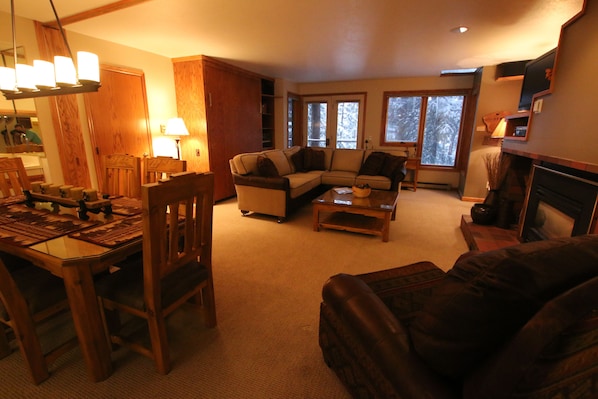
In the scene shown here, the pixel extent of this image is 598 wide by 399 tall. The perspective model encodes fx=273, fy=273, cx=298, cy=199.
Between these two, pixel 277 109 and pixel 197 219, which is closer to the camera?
pixel 197 219

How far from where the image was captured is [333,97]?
21.2 ft

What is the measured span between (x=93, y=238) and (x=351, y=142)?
602 cm

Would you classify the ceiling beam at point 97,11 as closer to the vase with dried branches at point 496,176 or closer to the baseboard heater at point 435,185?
the vase with dried branches at point 496,176

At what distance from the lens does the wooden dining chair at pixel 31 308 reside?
1.24m

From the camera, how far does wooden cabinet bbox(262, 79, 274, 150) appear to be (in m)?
5.98

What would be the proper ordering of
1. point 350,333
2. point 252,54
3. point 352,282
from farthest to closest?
1. point 252,54
2. point 352,282
3. point 350,333

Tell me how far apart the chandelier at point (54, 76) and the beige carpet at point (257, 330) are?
159 cm

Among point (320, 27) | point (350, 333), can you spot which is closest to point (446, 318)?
point (350, 333)

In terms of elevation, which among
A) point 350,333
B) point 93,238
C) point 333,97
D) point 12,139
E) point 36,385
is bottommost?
point 36,385

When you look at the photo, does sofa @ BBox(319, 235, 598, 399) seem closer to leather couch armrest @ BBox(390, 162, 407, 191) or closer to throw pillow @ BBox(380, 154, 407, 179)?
leather couch armrest @ BBox(390, 162, 407, 191)

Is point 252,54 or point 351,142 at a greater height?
point 252,54

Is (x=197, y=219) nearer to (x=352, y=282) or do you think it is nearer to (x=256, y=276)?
(x=352, y=282)

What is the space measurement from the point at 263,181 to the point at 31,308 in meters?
2.62

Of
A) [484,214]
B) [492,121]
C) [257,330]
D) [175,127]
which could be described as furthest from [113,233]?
[492,121]
